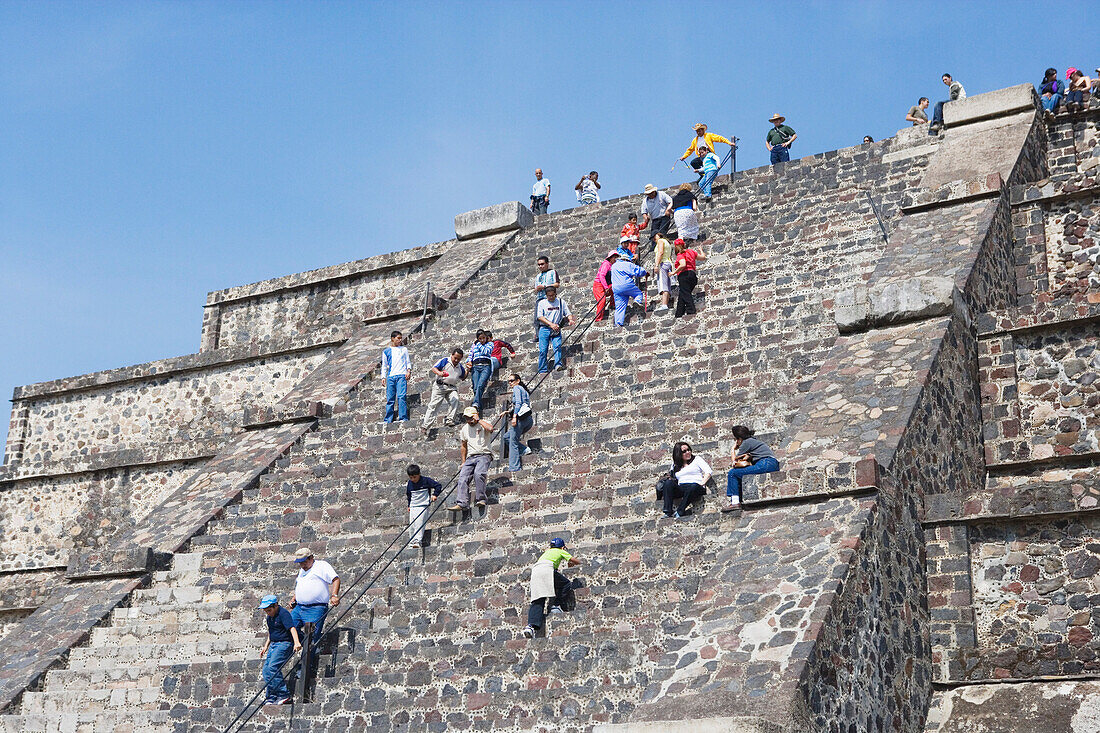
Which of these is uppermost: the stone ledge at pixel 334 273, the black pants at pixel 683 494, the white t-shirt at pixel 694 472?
the stone ledge at pixel 334 273

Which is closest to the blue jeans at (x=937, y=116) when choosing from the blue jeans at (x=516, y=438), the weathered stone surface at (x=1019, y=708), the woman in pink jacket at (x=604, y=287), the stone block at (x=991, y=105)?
the stone block at (x=991, y=105)

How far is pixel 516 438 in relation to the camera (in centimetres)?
1255

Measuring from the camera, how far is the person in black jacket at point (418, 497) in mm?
11817

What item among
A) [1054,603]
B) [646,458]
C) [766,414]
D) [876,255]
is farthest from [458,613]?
[876,255]

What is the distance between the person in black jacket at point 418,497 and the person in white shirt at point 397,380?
7.40 feet

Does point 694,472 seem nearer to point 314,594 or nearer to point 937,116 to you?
point 314,594

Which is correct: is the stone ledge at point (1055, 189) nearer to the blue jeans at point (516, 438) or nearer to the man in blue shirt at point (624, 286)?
the man in blue shirt at point (624, 286)

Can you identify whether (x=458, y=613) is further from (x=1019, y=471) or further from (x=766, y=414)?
(x=1019, y=471)

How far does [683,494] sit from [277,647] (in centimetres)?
348

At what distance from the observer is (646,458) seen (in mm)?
11922

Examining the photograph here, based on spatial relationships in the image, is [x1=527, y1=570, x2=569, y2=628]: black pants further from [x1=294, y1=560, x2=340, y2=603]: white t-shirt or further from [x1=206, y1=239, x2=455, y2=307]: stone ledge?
[x1=206, y1=239, x2=455, y2=307]: stone ledge

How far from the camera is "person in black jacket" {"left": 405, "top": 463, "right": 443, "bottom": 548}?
38.8ft

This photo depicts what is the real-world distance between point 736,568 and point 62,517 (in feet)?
47.5

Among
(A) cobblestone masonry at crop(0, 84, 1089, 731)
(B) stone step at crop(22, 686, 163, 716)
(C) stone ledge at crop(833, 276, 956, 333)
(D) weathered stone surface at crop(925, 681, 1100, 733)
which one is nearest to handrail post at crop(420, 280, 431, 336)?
(A) cobblestone masonry at crop(0, 84, 1089, 731)
